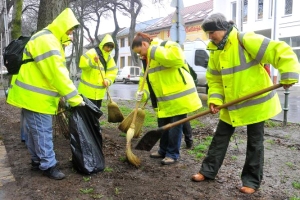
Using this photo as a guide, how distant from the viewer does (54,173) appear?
126 inches

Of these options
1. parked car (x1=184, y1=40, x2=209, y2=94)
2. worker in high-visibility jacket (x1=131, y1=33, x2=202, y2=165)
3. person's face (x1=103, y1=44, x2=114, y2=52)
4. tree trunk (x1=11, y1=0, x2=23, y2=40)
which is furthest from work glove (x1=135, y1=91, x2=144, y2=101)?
parked car (x1=184, y1=40, x2=209, y2=94)

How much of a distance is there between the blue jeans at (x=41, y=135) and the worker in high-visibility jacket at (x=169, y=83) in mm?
1224

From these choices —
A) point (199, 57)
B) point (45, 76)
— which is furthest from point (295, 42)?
point (45, 76)

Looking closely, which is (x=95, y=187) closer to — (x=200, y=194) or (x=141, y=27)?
(x=200, y=194)

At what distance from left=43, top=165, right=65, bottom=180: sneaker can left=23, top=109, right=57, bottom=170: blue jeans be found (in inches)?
2.1

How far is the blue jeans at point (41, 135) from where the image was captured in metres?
3.11

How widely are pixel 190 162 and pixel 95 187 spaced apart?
1.28 meters

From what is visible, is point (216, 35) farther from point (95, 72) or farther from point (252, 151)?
point (95, 72)

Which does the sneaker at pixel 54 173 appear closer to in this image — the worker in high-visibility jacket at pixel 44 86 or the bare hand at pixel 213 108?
the worker in high-visibility jacket at pixel 44 86

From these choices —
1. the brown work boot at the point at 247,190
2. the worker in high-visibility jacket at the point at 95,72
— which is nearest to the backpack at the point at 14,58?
the worker in high-visibility jacket at the point at 95,72

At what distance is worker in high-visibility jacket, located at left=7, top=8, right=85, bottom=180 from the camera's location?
2963mm

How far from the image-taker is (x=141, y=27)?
136 ft

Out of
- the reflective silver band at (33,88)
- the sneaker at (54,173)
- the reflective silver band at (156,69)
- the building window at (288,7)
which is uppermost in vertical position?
the building window at (288,7)

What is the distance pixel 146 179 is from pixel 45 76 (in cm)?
140
